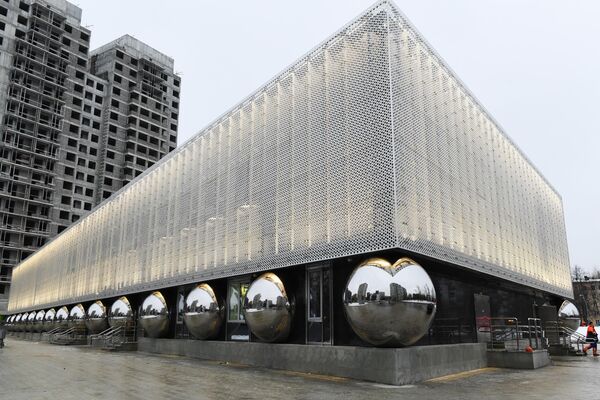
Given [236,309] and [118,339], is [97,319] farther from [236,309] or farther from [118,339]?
[236,309]

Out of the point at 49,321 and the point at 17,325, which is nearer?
the point at 49,321

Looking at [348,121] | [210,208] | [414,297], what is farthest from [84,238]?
[414,297]

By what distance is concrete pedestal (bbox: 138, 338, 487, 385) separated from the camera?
1293cm

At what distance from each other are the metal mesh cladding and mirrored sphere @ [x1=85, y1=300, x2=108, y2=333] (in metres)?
4.32

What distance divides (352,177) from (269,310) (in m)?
5.42

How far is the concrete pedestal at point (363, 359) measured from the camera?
1293 cm

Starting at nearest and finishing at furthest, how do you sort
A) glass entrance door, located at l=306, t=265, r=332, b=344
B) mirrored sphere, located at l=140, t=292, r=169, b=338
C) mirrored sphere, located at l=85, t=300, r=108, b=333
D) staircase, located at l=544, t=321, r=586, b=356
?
glass entrance door, located at l=306, t=265, r=332, b=344, mirrored sphere, located at l=140, t=292, r=169, b=338, staircase, located at l=544, t=321, r=586, b=356, mirrored sphere, located at l=85, t=300, r=108, b=333

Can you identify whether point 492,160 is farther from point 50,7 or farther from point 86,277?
point 50,7

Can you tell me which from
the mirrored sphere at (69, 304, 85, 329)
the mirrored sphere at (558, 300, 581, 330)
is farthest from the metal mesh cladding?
the mirrored sphere at (69, 304, 85, 329)

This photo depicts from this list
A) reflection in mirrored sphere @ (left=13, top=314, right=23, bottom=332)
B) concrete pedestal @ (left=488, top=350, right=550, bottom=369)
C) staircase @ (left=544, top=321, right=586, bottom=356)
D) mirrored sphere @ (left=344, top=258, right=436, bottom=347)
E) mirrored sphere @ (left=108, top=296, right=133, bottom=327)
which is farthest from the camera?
reflection in mirrored sphere @ (left=13, top=314, right=23, bottom=332)

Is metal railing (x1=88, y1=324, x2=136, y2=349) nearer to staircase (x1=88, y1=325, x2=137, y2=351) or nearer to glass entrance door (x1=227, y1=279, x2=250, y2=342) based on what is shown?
staircase (x1=88, y1=325, x2=137, y2=351)

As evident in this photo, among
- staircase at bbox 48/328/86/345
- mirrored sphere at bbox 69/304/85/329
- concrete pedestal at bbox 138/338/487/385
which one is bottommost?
staircase at bbox 48/328/86/345

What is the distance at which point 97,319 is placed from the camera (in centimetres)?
3117

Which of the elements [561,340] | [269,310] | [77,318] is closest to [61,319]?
[77,318]
